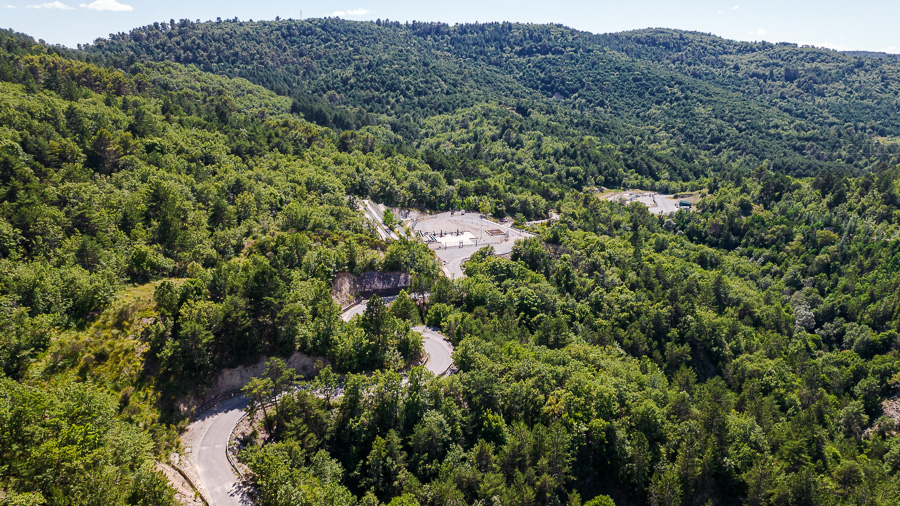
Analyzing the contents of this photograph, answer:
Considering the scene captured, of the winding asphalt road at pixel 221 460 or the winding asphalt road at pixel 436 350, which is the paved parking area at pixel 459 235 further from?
the winding asphalt road at pixel 221 460

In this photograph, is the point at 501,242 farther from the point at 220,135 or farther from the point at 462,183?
the point at 220,135

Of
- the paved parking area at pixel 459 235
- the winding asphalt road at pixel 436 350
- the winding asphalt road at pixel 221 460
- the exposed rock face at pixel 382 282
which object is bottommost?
the winding asphalt road at pixel 221 460

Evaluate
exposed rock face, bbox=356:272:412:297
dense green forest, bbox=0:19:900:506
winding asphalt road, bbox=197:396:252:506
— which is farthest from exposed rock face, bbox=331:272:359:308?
winding asphalt road, bbox=197:396:252:506

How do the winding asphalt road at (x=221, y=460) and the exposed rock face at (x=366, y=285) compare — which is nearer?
the winding asphalt road at (x=221, y=460)

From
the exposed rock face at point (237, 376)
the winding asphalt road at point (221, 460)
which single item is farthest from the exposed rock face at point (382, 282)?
the winding asphalt road at point (221, 460)

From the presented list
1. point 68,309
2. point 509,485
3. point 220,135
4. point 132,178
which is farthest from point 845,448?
point 220,135
